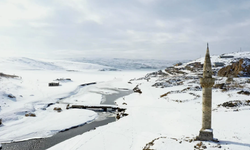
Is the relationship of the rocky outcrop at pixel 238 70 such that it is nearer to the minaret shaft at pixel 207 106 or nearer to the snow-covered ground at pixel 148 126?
the snow-covered ground at pixel 148 126

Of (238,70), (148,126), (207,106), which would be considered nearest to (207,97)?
(207,106)

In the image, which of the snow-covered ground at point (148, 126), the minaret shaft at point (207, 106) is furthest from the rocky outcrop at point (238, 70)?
the minaret shaft at point (207, 106)

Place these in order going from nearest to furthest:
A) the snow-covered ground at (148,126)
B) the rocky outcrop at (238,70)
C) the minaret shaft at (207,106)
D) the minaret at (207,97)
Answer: the minaret at (207,97) < the minaret shaft at (207,106) < the snow-covered ground at (148,126) < the rocky outcrop at (238,70)

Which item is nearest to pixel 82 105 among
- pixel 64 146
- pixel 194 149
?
pixel 64 146

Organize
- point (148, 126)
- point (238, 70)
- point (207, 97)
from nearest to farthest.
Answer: point (207, 97) < point (148, 126) < point (238, 70)

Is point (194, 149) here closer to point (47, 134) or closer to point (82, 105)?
point (47, 134)

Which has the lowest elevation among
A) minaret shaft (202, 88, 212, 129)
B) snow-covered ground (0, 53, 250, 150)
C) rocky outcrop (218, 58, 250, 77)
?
snow-covered ground (0, 53, 250, 150)

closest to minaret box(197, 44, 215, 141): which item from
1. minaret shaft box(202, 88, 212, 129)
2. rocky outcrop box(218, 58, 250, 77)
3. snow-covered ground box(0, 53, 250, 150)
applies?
minaret shaft box(202, 88, 212, 129)

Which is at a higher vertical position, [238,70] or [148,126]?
[238,70]

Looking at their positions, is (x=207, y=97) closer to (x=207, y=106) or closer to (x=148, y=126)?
(x=207, y=106)

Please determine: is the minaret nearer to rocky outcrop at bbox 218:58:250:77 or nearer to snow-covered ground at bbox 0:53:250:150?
snow-covered ground at bbox 0:53:250:150

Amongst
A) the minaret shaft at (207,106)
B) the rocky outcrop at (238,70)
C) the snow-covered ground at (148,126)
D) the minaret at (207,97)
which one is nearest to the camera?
the minaret at (207,97)
